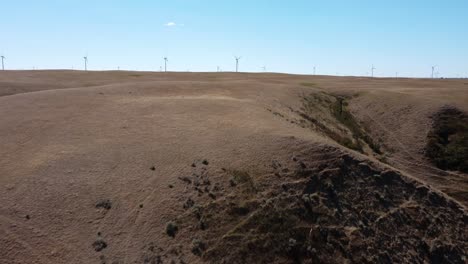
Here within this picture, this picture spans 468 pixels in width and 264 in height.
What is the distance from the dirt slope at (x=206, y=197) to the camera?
19969 mm

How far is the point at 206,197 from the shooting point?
74.3 ft

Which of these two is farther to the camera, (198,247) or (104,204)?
→ (104,204)

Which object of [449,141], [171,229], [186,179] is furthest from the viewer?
[449,141]

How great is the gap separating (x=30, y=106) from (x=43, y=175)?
1845 centimetres

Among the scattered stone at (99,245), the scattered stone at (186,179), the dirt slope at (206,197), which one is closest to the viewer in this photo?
the scattered stone at (99,245)

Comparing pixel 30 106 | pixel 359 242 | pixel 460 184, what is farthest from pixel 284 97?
pixel 359 242

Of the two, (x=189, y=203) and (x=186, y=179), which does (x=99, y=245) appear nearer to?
(x=189, y=203)

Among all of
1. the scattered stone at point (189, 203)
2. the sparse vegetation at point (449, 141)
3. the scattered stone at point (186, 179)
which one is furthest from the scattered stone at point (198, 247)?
the sparse vegetation at point (449, 141)

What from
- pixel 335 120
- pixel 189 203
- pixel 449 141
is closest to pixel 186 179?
pixel 189 203

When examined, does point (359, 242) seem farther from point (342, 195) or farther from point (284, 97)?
point (284, 97)

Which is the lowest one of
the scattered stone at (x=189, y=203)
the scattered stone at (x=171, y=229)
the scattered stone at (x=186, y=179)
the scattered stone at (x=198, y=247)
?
the scattered stone at (x=198, y=247)

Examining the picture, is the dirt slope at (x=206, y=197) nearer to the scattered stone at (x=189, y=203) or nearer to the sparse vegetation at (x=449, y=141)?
the scattered stone at (x=189, y=203)

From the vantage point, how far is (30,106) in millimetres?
41125

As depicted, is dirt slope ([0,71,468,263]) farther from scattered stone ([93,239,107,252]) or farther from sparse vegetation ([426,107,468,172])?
sparse vegetation ([426,107,468,172])
